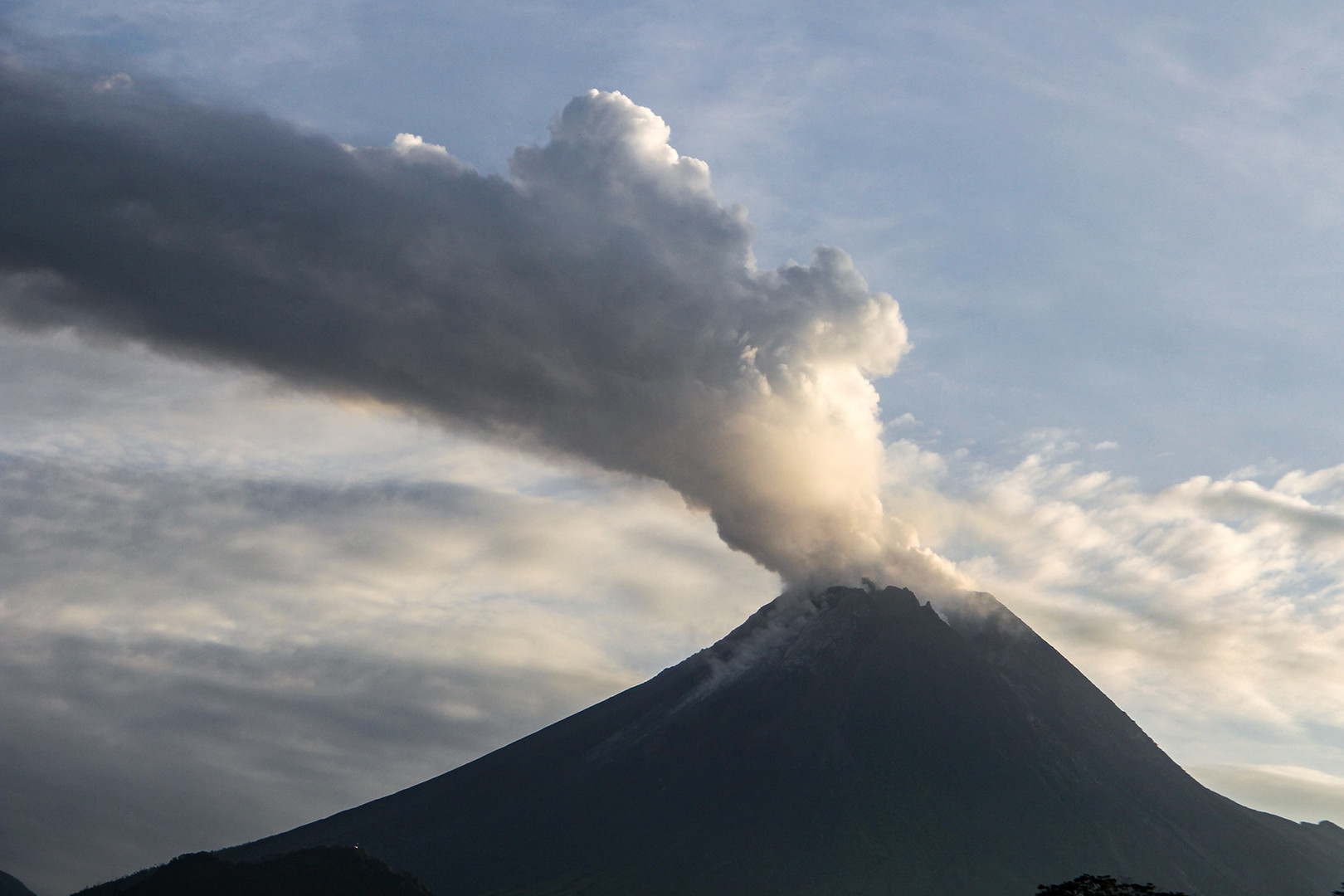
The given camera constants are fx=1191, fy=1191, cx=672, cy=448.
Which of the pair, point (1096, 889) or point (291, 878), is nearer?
point (1096, 889)

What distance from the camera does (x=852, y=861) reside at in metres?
177

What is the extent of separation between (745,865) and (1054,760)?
2290 inches

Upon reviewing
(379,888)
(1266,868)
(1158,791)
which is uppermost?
(1158,791)

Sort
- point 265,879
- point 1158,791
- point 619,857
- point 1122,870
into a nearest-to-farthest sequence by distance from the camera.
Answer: point 265,879
point 1122,870
point 619,857
point 1158,791

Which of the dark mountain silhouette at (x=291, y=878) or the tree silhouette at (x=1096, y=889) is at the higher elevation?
the dark mountain silhouette at (x=291, y=878)

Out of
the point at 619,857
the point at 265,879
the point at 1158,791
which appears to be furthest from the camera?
the point at 1158,791

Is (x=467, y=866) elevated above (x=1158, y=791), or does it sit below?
below

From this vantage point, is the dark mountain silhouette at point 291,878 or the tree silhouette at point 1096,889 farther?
the dark mountain silhouette at point 291,878

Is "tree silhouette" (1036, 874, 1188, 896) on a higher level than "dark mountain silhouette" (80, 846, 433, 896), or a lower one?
lower

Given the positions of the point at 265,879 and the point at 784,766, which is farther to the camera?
the point at 784,766

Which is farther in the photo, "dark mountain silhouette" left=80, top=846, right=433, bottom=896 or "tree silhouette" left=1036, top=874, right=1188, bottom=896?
"dark mountain silhouette" left=80, top=846, right=433, bottom=896

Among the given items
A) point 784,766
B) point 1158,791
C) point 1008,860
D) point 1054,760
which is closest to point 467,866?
point 784,766

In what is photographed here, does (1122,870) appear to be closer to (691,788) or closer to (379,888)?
(691,788)

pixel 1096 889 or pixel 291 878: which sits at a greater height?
pixel 291 878
